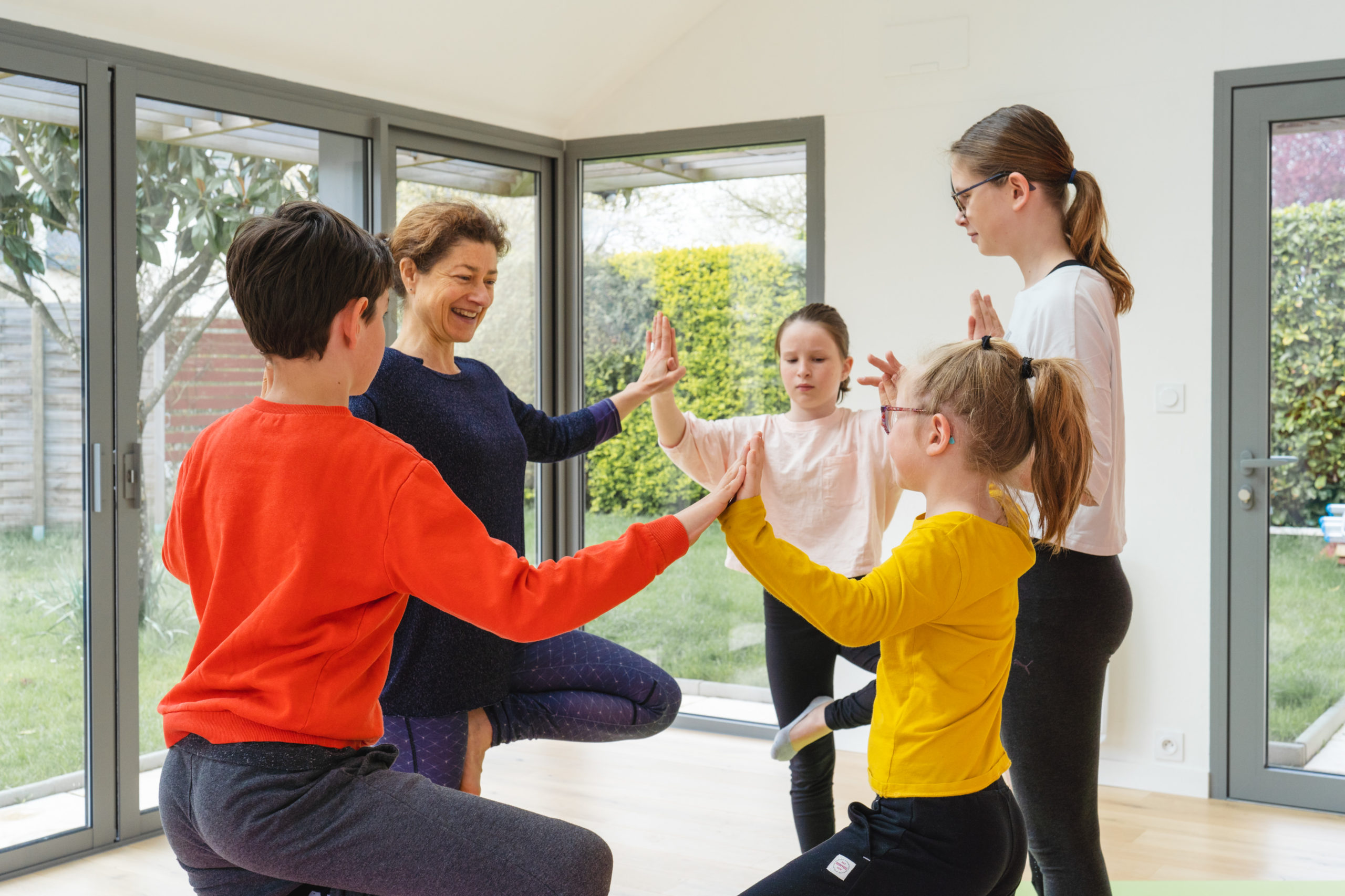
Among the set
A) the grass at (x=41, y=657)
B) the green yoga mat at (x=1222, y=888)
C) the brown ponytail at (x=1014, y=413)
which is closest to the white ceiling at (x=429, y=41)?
the grass at (x=41, y=657)

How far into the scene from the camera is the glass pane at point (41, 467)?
9.91 ft

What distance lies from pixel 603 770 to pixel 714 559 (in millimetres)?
939

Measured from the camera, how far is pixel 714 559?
4.47 metres

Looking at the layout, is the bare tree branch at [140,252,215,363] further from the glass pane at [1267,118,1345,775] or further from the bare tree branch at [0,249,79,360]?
the glass pane at [1267,118,1345,775]

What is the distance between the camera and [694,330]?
4520 millimetres

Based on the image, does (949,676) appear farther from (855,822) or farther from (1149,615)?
(1149,615)

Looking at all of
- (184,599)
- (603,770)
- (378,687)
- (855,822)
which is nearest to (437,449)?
(378,687)

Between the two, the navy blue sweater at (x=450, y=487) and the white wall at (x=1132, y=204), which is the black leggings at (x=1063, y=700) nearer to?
the navy blue sweater at (x=450, y=487)

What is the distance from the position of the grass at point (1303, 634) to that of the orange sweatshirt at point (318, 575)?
2.97m

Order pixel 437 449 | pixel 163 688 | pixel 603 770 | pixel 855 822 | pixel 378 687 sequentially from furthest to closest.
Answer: pixel 603 770, pixel 163 688, pixel 437 449, pixel 855 822, pixel 378 687

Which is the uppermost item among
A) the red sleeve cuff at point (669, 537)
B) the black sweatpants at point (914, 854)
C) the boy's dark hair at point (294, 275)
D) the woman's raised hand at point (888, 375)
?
the boy's dark hair at point (294, 275)

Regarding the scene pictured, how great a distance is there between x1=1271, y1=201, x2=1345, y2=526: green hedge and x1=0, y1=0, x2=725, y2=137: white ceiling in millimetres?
2177

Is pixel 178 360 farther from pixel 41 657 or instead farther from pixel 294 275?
pixel 294 275

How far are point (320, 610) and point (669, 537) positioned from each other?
1.42ft
